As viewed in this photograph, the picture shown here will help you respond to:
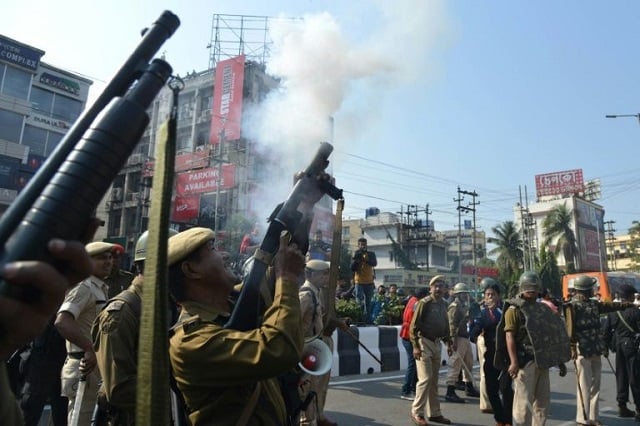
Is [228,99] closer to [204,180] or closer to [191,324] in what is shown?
[204,180]

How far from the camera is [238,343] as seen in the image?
Answer: 1540mm

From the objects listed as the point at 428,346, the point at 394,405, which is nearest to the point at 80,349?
the point at 428,346

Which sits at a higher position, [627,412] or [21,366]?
[21,366]

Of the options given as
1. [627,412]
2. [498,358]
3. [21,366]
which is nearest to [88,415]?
[21,366]

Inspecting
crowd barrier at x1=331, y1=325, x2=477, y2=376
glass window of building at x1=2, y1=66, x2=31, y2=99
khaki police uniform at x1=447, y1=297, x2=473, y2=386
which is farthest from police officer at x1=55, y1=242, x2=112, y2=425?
glass window of building at x1=2, y1=66, x2=31, y2=99

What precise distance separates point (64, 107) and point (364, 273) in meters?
26.7

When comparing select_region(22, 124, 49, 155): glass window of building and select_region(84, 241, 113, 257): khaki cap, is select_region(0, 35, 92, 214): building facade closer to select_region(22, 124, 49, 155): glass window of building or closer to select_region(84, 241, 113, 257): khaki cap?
select_region(22, 124, 49, 155): glass window of building

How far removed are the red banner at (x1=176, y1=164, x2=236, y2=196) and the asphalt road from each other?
21.2m

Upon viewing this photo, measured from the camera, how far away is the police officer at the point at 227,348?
152cm

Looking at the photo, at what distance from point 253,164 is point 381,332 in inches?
907

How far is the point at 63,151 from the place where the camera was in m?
0.82

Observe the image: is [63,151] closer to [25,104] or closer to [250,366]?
[250,366]

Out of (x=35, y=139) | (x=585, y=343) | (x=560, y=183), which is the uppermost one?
(x=560, y=183)

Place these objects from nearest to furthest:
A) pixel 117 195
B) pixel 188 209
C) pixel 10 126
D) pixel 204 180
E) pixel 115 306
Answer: pixel 115 306 < pixel 10 126 < pixel 204 180 < pixel 188 209 < pixel 117 195
